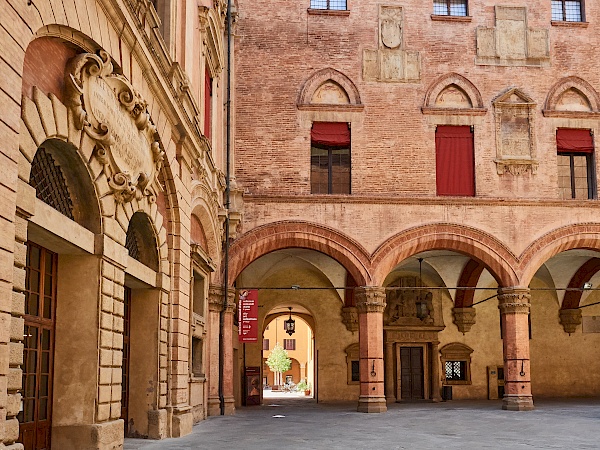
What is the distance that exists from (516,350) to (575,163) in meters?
5.52

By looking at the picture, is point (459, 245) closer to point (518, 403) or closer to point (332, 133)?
point (518, 403)

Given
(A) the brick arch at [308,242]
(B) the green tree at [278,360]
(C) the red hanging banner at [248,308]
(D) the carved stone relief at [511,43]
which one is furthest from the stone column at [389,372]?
(B) the green tree at [278,360]

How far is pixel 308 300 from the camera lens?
1056 inches

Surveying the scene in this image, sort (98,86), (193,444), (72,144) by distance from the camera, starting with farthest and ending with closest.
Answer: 1. (193,444)
2. (98,86)
3. (72,144)

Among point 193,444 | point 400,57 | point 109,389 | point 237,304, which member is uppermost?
point 400,57

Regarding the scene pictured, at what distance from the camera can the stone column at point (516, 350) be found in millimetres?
20703

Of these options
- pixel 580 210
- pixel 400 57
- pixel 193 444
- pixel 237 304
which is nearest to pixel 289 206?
pixel 237 304

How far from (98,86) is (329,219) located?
12.3 metres

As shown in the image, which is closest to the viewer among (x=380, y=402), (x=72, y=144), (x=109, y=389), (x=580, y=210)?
(x=72, y=144)

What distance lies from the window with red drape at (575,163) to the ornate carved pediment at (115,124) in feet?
46.0

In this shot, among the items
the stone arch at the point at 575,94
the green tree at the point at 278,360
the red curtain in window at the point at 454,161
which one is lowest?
the green tree at the point at 278,360

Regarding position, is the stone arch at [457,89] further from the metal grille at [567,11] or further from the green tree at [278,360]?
the green tree at [278,360]

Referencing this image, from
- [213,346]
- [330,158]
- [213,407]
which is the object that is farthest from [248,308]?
[330,158]

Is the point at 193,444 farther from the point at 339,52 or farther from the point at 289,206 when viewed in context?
the point at 339,52
